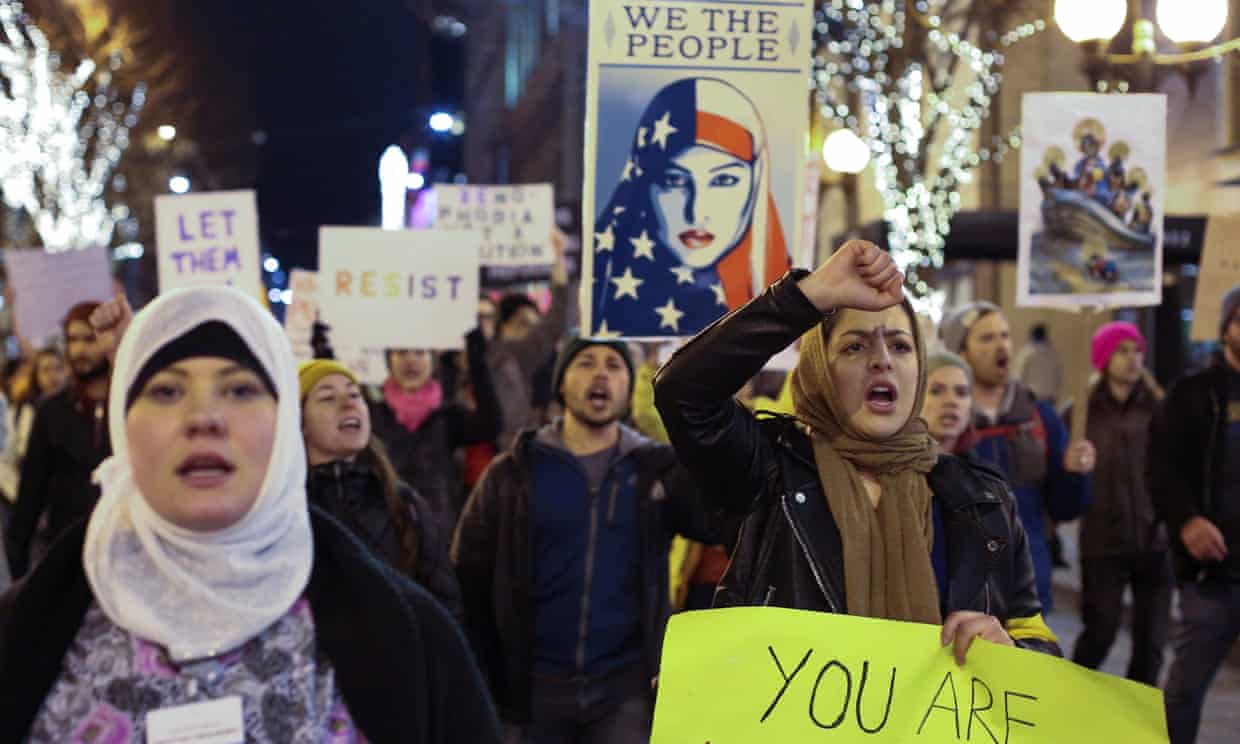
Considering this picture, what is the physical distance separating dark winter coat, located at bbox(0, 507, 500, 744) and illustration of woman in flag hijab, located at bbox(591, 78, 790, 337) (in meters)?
2.39

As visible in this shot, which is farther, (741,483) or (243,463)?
(741,483)

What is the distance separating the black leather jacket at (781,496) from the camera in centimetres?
362

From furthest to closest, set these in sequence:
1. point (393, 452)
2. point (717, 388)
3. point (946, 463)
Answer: point (393, 452) → point (946, 463) → point (717, 388)

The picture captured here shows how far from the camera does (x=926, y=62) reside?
20.4 m

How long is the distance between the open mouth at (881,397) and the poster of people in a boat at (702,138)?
5.40ft

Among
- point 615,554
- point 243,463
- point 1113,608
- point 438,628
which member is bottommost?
point 1113,608

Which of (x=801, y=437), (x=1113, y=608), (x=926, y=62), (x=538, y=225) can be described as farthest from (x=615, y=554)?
(x=926, y=62)

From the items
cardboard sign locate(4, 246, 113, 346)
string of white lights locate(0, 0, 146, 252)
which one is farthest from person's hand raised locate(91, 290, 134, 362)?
string of white lights locate(0, 0, 146, 252)

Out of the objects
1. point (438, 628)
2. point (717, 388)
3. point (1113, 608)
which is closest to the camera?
point (438, 628)

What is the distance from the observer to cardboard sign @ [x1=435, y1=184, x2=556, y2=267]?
1364cm

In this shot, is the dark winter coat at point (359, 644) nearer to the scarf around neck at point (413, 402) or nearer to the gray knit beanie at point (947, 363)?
the gray knit beanie at point (947, 363)

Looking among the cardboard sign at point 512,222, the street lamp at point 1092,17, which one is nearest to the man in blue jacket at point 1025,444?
the street lamp at point 1092,17

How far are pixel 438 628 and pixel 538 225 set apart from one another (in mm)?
10810

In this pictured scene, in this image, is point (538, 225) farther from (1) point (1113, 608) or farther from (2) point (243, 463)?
(2) point (243, 463)
